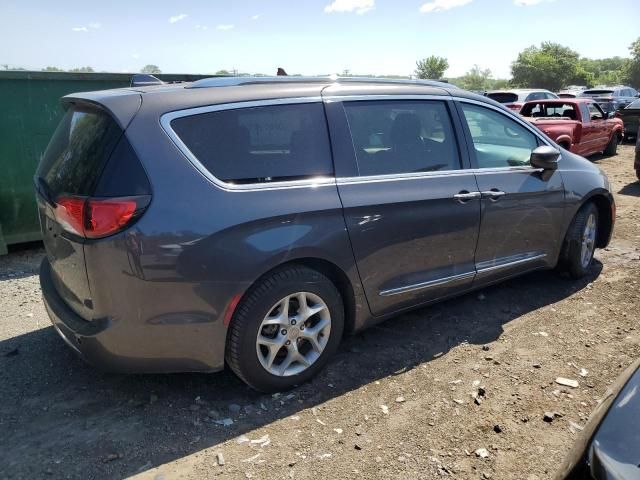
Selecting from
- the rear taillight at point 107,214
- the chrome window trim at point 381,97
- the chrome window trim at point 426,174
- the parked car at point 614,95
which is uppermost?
the parked car at point 614,95

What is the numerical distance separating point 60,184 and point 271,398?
Result: 5.62 ft

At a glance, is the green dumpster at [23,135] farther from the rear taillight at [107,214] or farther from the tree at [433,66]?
the tree at [433,66]

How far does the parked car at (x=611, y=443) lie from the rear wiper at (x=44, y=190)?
8.99 feet

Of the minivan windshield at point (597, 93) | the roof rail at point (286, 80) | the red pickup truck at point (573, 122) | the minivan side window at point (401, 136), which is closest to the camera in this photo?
the roof rail at point (286, 80)

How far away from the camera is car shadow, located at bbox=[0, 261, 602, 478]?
265 cm

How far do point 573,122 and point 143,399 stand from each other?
34.4ft

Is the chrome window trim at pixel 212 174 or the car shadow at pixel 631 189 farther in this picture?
the car shadow at pixel 631 189

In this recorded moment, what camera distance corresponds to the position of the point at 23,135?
18.2 feet

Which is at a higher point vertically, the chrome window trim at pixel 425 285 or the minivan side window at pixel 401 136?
the minivan side window at pixel 401 136

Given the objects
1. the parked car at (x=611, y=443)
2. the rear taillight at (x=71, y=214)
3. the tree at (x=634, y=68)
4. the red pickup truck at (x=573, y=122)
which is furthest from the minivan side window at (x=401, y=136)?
the tree at (x=634, y=68)

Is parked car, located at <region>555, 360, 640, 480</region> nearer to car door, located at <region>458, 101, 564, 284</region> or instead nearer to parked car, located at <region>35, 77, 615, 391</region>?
parked car, located at <region>35, 77, 615, 391</region>

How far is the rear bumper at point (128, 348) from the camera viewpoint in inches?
105

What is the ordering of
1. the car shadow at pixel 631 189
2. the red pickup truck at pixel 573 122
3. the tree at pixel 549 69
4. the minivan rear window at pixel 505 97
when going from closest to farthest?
the car shadow at pixel 631 189 → the red pickup truck at pixel 573 122 → the minivan rear window at pixel 505 97 → the tree at pixel 549 69

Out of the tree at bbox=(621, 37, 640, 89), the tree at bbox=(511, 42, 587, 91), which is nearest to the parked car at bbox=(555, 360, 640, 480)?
the tree at bbox=(511, 42, 587, 91)
